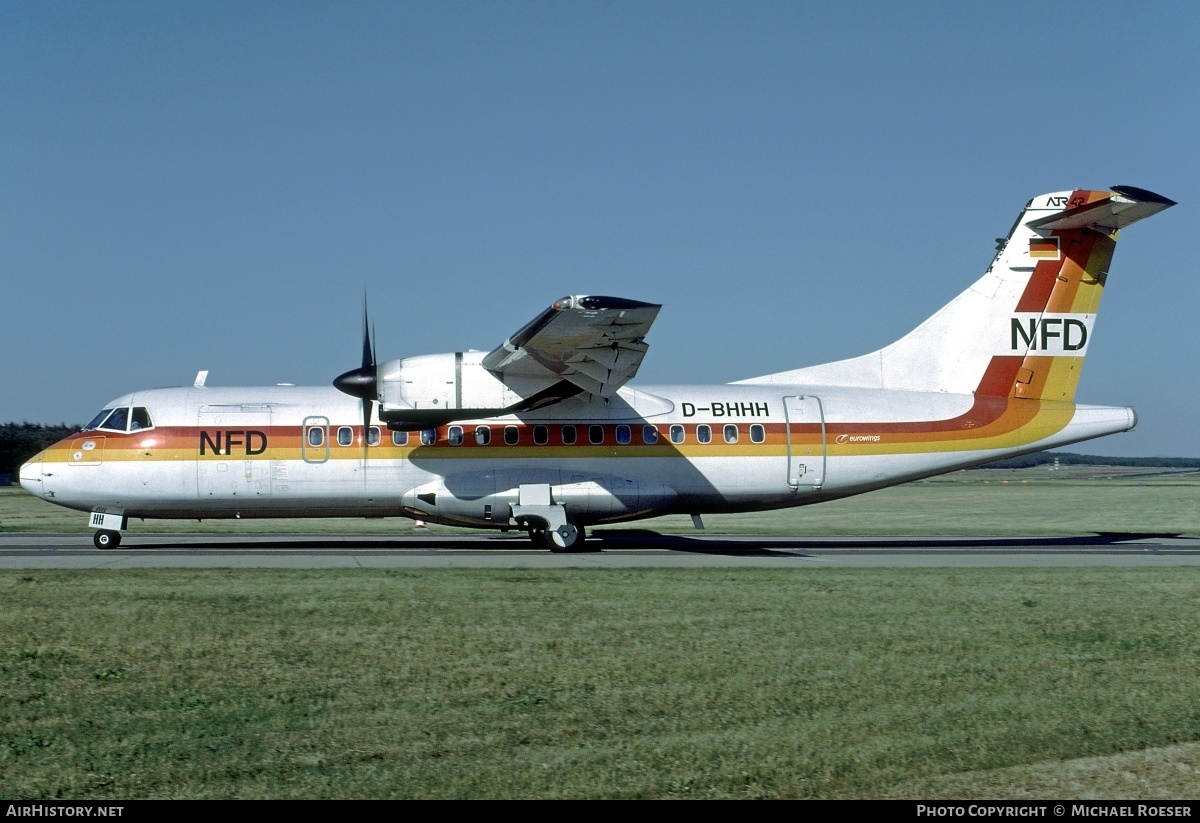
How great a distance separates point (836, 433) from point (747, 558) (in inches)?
160

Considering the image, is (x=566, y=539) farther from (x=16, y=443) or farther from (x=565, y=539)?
(x=16, y=443)

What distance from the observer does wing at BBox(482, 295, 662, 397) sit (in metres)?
17.3

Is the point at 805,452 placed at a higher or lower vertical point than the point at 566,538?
higher

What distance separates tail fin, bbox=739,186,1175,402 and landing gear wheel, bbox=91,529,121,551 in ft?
50.9

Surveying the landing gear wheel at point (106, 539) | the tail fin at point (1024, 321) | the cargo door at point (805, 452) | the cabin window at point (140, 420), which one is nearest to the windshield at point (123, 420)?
the cabin window at point (140, 420)

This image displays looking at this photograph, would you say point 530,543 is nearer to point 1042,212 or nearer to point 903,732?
point 1042,212

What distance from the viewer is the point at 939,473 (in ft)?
74.1

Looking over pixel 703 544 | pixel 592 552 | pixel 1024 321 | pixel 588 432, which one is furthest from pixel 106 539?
pixel 1024 321

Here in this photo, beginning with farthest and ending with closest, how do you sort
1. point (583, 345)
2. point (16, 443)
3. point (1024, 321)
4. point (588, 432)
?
point (16, 443)
point (1024, 321)
point (588, 432)
point (583, 345)

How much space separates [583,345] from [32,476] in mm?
11392

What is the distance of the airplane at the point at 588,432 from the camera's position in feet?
69.1

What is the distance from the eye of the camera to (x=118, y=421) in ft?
70.7

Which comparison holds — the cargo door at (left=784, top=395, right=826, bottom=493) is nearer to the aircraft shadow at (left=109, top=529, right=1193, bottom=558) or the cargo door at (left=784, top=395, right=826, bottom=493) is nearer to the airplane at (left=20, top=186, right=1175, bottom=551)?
the airplane at (left=20, top=186, right=1175, bottom=551)
